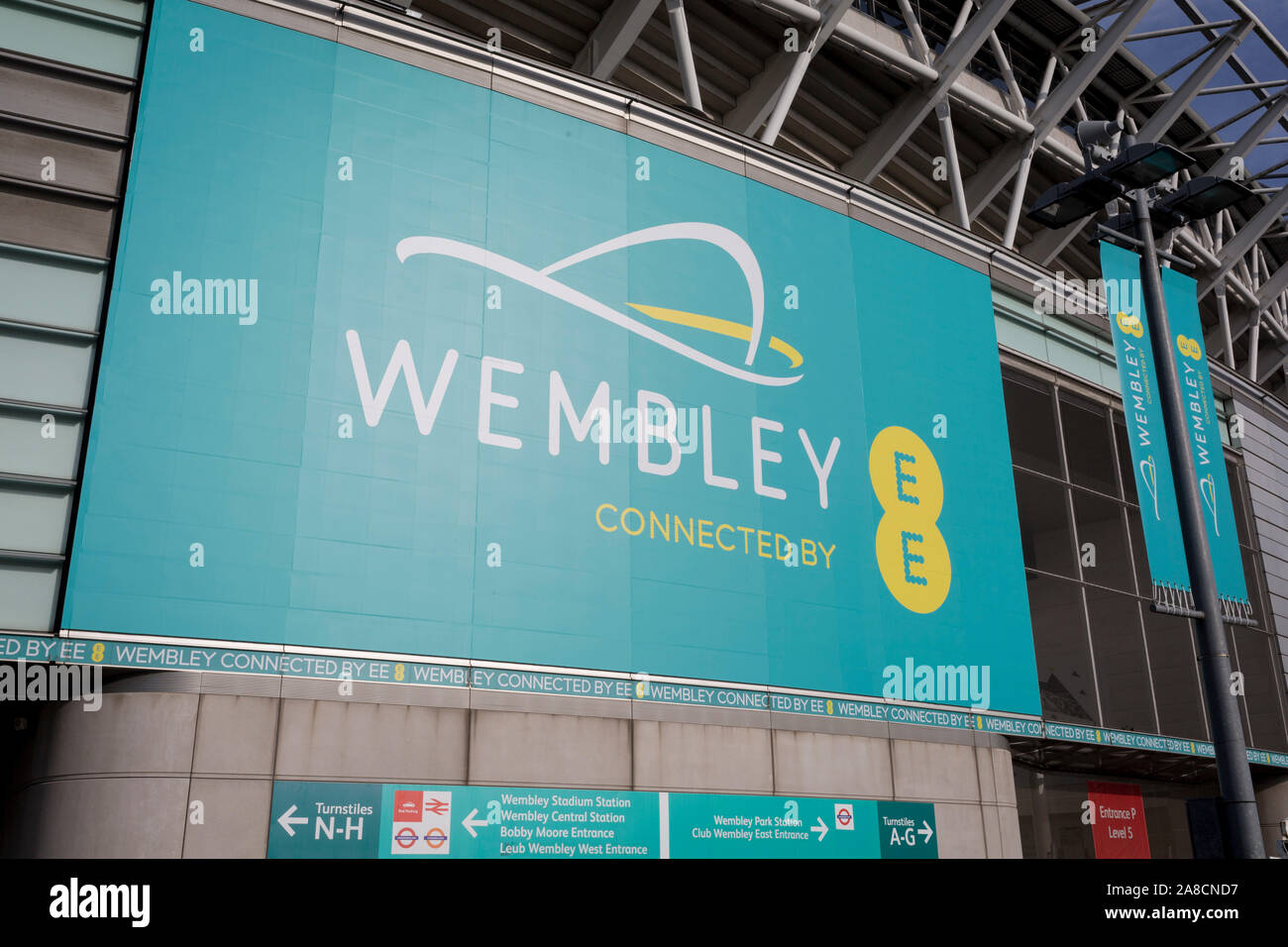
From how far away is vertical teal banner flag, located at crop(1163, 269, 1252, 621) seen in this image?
1522 centimetres

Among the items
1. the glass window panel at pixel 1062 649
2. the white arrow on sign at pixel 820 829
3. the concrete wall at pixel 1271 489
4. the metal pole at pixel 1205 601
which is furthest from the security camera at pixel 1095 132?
the concrete wall at pixel 1271 489

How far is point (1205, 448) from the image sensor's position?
21.0 metres

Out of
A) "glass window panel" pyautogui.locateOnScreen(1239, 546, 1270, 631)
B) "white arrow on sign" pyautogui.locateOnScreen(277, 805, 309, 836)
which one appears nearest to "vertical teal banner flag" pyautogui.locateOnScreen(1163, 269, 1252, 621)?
"white arrow on sign" pyautogui.locateOnScreen(277, 805, 309, 836)

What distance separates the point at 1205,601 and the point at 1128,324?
16.8 ft

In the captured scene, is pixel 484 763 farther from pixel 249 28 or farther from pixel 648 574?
pixel 249 28

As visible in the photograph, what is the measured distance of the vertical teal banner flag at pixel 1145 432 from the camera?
13.9m

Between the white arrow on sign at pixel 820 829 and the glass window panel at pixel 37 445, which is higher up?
the glass window panel at pixel 37 445

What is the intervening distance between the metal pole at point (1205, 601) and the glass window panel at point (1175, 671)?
2139cm

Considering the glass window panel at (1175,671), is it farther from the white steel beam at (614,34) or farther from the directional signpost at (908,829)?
the white steel beam at (614,34)

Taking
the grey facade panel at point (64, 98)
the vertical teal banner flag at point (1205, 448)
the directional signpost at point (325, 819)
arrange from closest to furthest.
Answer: the directional signpost at point (325, 819), the vertical teal banner flag at point (1205, 448), the grey facade panel at point (64, 98)

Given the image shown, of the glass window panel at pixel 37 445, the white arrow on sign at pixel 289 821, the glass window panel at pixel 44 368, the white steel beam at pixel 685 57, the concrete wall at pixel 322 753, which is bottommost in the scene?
the white arrow on sign at pixel 289 821

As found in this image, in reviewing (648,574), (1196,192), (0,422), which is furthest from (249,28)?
(1196,192)

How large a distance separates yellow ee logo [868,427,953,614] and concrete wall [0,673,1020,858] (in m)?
3.71
